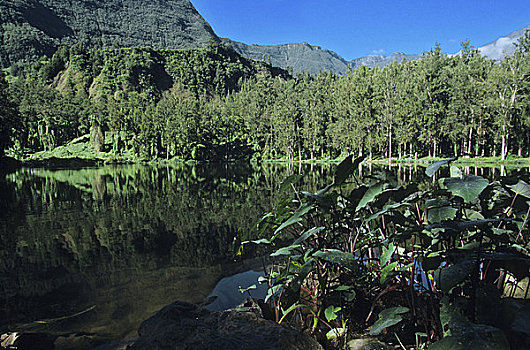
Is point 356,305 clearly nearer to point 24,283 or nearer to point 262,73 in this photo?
point 24,283

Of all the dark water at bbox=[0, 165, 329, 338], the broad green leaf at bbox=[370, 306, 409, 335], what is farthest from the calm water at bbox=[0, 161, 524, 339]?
the broad green leaf at bbox=[370, 306, 409, 335]

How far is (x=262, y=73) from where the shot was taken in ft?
411

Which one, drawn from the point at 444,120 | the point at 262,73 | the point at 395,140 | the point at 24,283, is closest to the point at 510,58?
the point at 444,120

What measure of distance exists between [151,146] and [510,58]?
57661 mm

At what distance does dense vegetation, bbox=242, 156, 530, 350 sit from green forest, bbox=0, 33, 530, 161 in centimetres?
3836

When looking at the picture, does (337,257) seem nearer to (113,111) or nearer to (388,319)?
(388,319)

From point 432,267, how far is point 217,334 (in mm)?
1377

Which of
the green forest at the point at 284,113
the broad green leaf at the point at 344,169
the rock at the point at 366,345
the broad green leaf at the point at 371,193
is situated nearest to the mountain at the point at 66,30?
the green forest at the point at 284,113

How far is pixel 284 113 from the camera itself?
56844mm

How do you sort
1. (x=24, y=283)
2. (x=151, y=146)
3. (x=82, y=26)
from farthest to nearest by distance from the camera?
(x=82, y=26) < (x=151, y=146) < (x=24, y=283)

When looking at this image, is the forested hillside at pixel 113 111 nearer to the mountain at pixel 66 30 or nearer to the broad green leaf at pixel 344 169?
the mountain at pixel 66 30

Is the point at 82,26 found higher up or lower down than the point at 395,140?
higher up

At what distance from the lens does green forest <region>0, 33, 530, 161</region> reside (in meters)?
36.5

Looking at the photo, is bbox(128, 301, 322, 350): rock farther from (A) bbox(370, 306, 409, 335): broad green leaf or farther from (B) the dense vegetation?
(A) bbox(370, 306, 409, 335): broad green leaf
